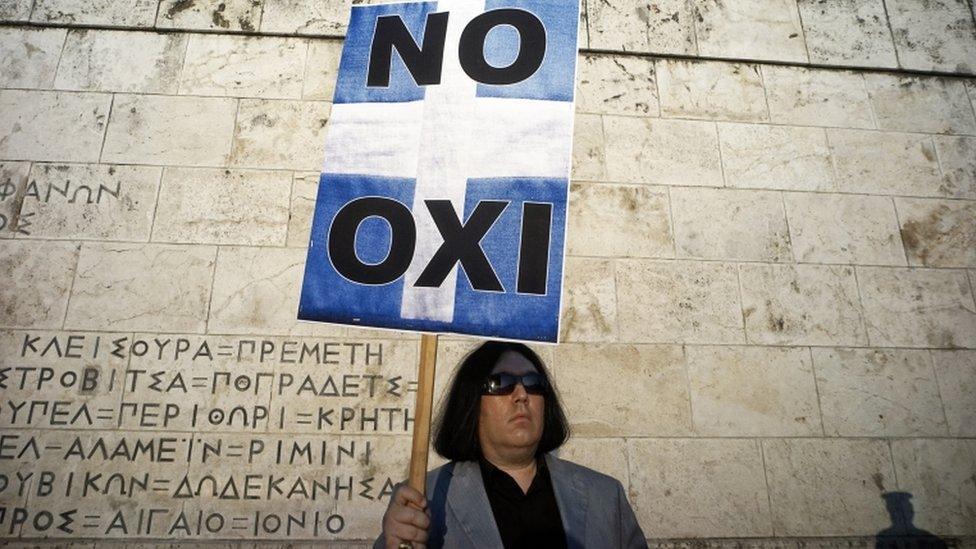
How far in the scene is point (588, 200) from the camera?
4.39 m

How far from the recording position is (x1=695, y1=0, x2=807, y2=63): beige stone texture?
4887 millimetres

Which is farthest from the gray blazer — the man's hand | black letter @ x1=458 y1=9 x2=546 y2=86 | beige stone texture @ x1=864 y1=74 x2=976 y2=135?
beige stone texture @ x1=864 y1=74 x2=976 y2=135

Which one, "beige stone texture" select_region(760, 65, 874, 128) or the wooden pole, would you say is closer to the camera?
the wooden pole

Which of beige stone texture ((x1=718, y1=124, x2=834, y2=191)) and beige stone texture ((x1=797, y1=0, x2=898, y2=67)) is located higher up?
beige stone texture ((x1=797, y1=0, x2=898, y2=67))

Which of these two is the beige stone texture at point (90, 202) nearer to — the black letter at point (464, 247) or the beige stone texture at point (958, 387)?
the black letter at point (464, 247)

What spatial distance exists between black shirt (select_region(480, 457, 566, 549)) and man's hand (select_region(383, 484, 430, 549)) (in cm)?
50

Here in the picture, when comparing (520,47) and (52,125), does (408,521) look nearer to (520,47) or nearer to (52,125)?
(520,47)

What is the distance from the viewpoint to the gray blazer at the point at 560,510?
2266 millimetres

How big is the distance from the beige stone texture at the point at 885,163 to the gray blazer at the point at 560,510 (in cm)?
359

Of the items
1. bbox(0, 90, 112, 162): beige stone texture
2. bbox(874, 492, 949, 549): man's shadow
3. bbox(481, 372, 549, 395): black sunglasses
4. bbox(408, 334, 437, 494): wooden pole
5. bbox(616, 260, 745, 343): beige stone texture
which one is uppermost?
bbox(0, 90, 112, 162): beige stone texture

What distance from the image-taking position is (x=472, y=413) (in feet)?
8.57

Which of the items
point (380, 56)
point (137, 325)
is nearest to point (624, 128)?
point (380, 56)

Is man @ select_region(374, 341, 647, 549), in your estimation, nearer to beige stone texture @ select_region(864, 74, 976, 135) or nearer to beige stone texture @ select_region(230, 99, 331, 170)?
beige stone texture @ select_region(230, 99, 331, 170)

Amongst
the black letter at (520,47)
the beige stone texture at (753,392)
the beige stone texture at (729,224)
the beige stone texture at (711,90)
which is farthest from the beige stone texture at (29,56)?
the beige stone texture at (753,392)
